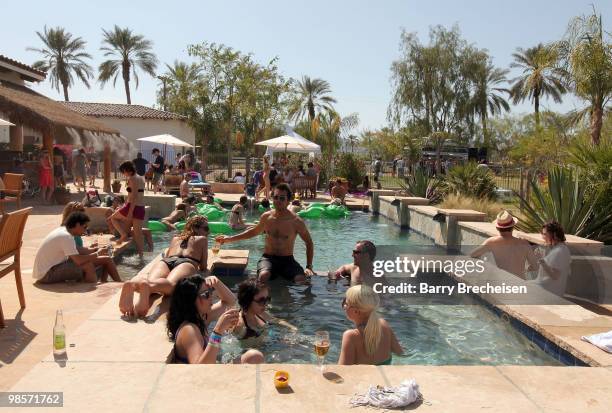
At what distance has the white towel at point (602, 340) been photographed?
4453 mm

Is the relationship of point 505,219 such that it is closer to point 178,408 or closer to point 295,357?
point 295,357

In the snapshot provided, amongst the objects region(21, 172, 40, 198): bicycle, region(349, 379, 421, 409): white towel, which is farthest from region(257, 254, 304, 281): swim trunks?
region(21, 172, 40, 198): bicycle

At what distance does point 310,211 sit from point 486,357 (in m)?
11.0

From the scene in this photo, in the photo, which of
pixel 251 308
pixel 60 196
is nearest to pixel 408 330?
pixel 251 308

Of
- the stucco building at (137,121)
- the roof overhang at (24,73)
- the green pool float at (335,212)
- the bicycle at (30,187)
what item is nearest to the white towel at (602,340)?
the green pool float at (335,212)

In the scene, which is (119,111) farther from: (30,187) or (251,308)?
(251,308)

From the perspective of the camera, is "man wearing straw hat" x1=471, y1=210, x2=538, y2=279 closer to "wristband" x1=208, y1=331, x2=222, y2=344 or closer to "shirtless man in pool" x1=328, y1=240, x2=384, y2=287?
"shirtless man in pool" x1=328, y1=240, x2=384, y2=287

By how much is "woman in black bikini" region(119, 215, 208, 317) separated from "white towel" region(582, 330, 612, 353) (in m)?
3.48

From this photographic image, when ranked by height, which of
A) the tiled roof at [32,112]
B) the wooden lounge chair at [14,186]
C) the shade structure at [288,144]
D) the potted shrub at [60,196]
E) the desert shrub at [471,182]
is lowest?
the potted shrub at [60,196]

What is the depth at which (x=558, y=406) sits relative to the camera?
3314mm

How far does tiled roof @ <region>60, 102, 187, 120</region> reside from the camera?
36125 mm

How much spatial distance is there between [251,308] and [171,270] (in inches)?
44.1

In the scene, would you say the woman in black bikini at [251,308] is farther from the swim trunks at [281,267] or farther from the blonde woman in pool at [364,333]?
the swim trunks at [281,267]

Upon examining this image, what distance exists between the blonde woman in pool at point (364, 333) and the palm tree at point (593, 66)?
1299cm
